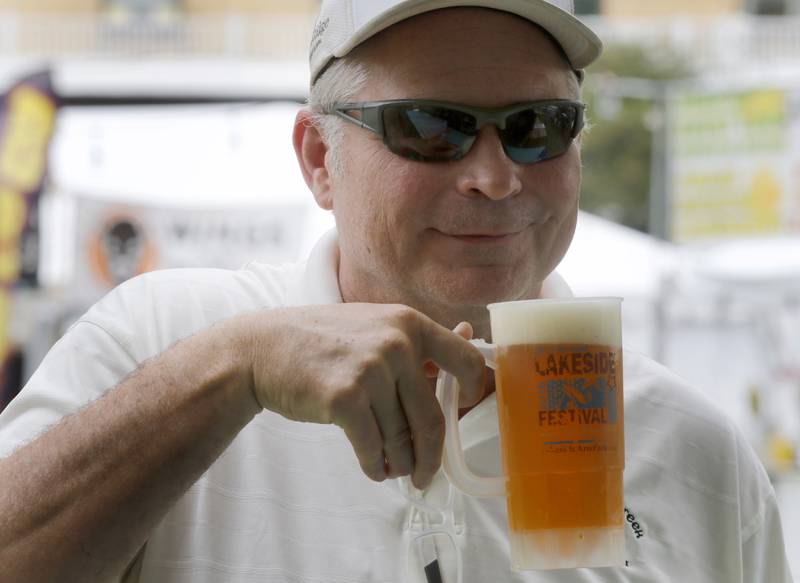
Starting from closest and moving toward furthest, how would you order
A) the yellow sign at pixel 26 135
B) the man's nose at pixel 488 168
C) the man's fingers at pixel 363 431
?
the man's fingers at pixel 363 431, the man's nose at pixel 488 168, the yellow sign at pixel 26 135

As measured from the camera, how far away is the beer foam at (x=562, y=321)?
53.7 inches

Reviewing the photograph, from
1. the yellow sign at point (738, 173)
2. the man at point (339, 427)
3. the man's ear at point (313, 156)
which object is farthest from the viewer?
the yellow sign at point (738, 173)

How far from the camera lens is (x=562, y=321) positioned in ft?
4.48

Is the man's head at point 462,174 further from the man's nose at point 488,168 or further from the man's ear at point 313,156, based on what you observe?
the man's ear at point 313,156

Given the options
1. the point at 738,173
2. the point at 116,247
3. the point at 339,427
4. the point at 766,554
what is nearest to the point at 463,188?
the point at 339,427

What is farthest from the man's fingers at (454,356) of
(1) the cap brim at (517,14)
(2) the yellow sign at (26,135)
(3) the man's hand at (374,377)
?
(2) the yellow sign at (26,135)

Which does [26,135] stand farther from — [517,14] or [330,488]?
[330,488]

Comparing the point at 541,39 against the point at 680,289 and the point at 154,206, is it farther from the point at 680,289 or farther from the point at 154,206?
the point at 680,289

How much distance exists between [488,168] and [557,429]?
60 cm

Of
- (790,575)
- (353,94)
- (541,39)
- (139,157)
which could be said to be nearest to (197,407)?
(353,94)

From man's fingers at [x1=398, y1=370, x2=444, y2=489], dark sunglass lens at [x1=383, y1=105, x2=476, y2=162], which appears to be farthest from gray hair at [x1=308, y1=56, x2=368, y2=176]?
man's fingers at [x1=398, y1=370, x2=444, y2=489]

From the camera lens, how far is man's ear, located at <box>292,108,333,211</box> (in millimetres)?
2213

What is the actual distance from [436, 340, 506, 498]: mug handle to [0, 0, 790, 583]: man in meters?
0.05

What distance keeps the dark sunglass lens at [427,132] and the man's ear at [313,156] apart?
298 mm
